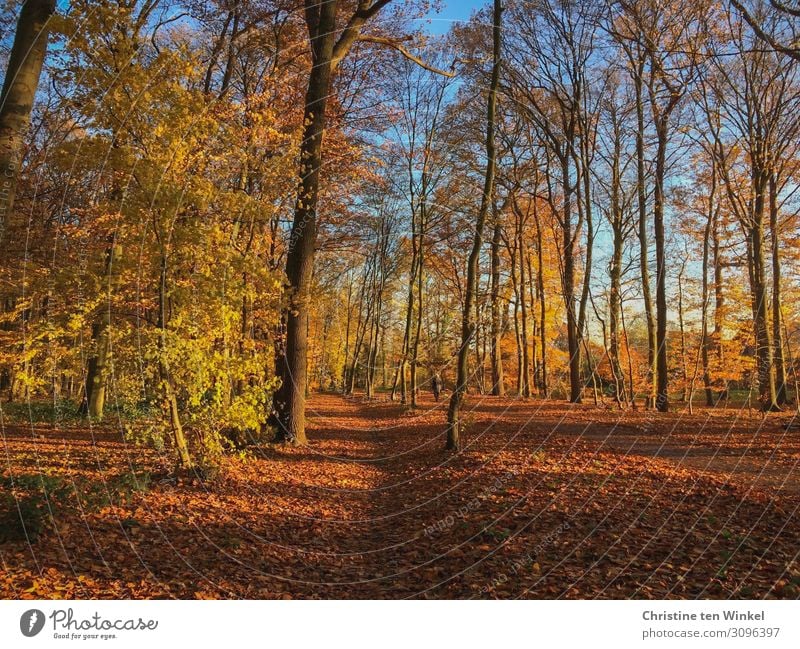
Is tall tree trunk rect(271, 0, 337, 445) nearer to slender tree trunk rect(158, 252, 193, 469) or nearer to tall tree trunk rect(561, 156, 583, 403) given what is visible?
slender tree trunk rect(158, 252, 193, 469)

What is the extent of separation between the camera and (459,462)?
9.49 metres

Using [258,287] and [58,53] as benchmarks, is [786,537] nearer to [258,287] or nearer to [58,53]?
[258,287]

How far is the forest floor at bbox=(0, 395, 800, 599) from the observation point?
4066 millimetres

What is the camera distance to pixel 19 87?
4.91m

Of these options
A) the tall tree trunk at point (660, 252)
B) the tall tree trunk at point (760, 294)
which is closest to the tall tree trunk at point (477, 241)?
the tall tree trunk at point (660, 252)

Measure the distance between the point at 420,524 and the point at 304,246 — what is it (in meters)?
6.81

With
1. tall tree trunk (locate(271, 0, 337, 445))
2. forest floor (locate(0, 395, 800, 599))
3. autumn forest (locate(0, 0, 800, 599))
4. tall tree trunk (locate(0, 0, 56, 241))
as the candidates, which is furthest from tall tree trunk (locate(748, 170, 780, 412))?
tall tree trunk (locate(0, 0, 56, 241))

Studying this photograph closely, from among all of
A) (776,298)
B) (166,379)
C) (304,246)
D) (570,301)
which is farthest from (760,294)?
(166,379)

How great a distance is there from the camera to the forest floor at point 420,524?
4066 millimetres

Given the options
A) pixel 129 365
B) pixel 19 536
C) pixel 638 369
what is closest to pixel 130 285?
pixel 129 365

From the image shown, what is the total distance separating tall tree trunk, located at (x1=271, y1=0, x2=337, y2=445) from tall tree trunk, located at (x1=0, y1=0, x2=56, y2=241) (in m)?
5.80

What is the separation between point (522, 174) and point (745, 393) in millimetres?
17765

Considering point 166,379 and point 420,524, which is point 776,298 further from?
point 166,379

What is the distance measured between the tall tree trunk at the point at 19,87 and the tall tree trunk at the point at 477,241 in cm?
741
